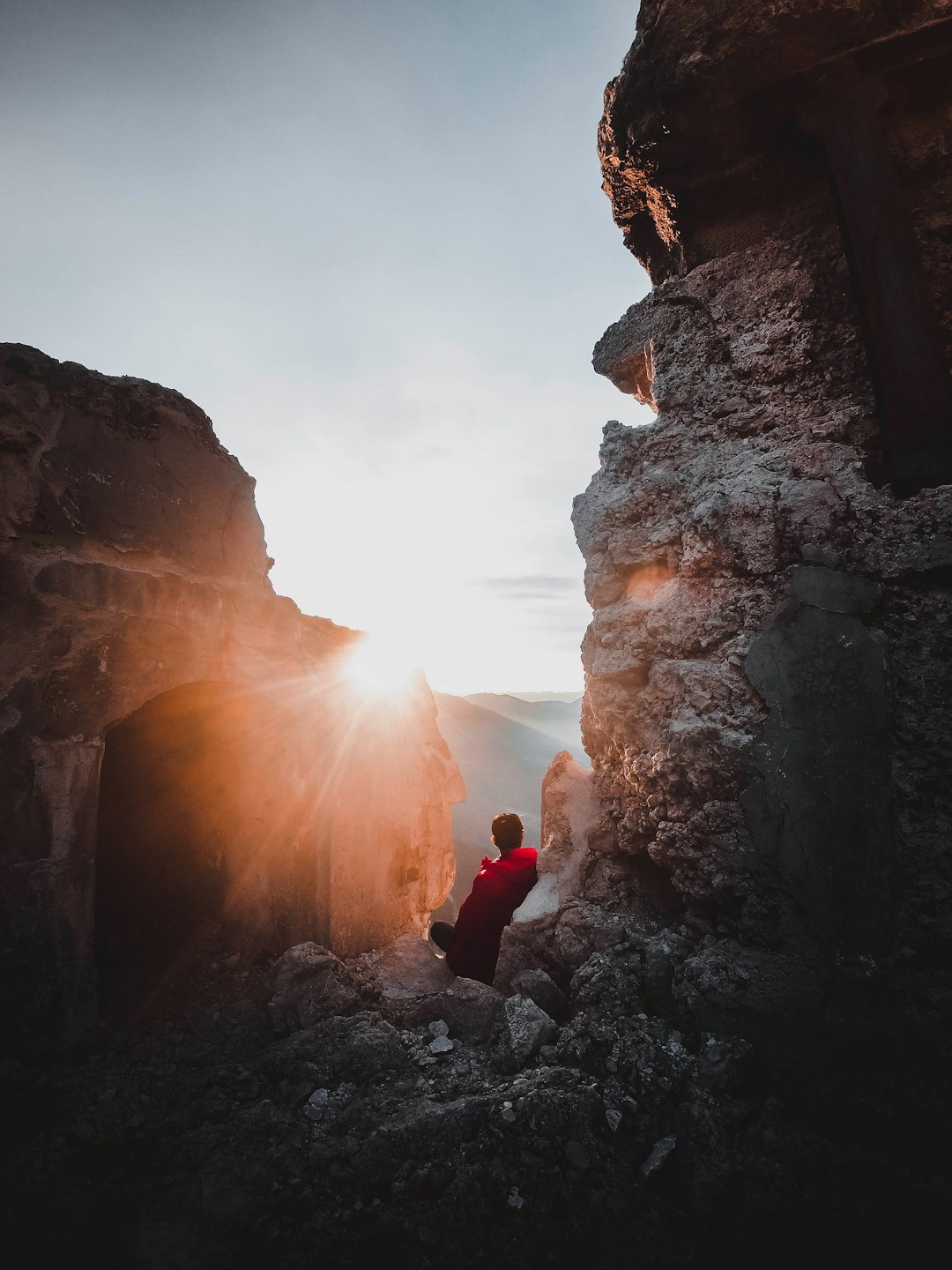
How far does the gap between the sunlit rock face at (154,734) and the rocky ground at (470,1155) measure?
2.14ft

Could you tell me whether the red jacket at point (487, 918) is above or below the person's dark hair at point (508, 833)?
below

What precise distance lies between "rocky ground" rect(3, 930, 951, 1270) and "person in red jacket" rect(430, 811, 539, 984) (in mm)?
548

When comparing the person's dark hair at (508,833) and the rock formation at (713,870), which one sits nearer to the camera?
the rock formation at (713,870)

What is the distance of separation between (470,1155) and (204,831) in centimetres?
224

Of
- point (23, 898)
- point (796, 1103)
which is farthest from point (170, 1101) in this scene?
point (796, 1103)

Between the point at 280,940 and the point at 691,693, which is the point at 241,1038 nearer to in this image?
the point at 280,940

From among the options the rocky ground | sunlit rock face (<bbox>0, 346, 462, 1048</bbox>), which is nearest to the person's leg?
A: sunlit rock face (<bbox>0, 346, 462, 1048</bbox>)

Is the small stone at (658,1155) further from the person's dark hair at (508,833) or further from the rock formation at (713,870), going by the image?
the person's dark hair at (508,833)

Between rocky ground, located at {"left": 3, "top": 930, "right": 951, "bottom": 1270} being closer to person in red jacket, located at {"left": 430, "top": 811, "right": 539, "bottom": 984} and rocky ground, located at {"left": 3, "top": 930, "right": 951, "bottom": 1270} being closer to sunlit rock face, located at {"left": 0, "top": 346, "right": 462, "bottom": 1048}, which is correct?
person in red jacket, located at {"left": 430, "top": 811, "right": 539, "bottom": 984}

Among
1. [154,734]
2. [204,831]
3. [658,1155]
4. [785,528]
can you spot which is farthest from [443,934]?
[785,528]

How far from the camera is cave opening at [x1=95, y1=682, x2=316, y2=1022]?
268cm

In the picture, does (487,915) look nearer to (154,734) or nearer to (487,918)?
(487,918)

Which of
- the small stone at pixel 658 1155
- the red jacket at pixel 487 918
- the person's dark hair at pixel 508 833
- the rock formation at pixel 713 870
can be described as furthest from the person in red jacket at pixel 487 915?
the small stone at pixel 658 1155

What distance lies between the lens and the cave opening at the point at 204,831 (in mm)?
2682
